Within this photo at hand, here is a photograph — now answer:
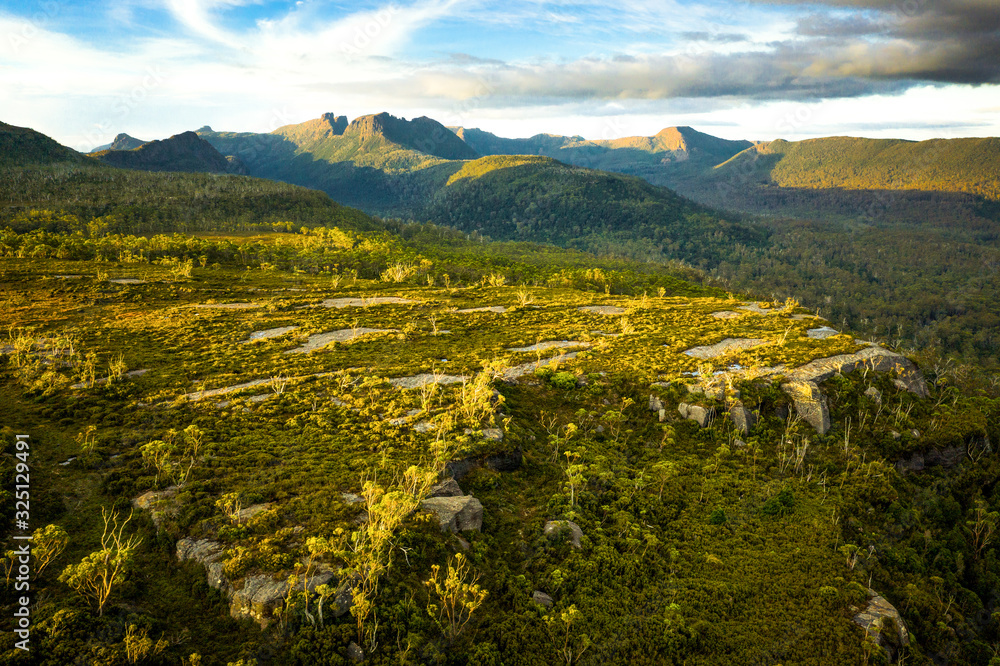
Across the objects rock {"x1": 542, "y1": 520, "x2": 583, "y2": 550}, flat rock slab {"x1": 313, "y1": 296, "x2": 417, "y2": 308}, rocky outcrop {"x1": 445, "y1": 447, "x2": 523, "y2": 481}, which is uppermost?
flat rock slab {"x1": 313, "y1": 296, "x2": 417, "y2": 308}

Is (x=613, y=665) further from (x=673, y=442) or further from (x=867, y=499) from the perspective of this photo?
(x=867, y=499)

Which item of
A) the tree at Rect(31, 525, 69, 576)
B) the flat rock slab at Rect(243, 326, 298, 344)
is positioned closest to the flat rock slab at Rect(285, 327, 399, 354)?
the flat rock slab at Rect(243, 326, 298, 344)

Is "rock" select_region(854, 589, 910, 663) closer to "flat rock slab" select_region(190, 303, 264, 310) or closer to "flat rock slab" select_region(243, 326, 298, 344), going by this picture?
"flat rock slab" select_region(243, 326, 298, 344)

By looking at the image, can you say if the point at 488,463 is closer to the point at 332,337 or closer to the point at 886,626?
the point at 886,626

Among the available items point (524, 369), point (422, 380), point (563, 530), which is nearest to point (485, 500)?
point (563, 530)

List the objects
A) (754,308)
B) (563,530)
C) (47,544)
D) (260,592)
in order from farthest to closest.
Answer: (754,308), (563,530), (47,544), (260,592)

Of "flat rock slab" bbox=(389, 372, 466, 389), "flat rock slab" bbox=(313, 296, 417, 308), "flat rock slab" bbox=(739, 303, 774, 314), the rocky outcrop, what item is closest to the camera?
the rocky outcrop

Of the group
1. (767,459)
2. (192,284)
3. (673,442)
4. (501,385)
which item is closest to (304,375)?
(501,385)
